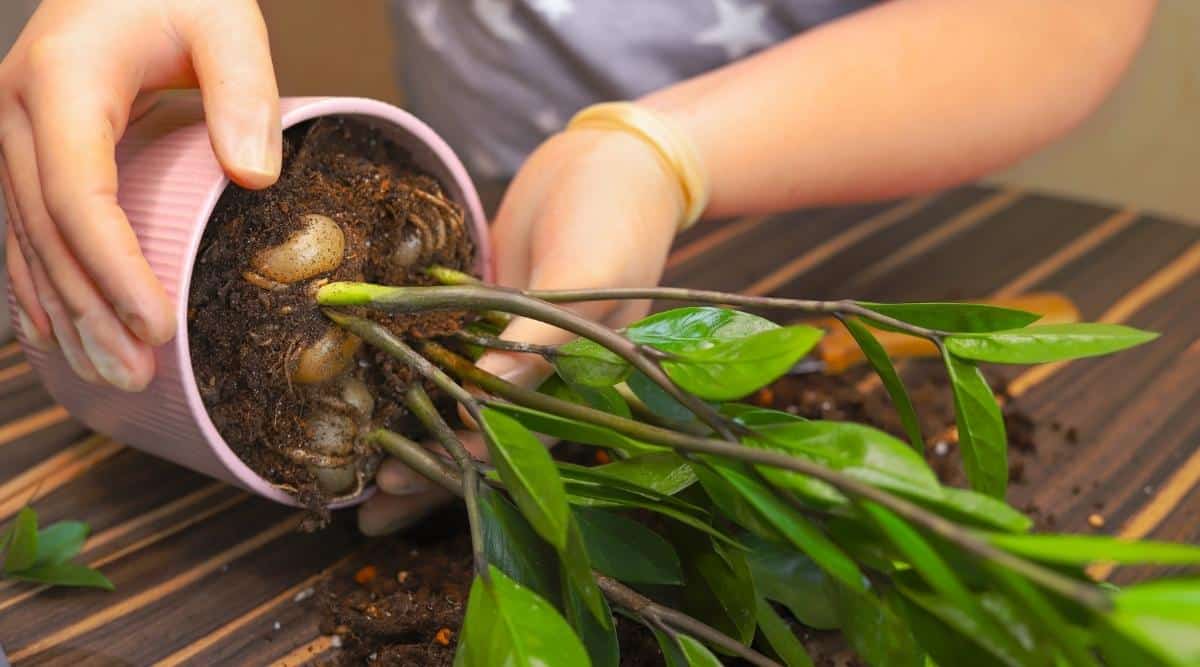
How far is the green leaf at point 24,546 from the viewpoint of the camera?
506 mm

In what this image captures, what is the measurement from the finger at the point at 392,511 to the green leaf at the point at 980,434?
27 cm

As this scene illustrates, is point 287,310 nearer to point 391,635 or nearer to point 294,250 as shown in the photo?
point 294,250

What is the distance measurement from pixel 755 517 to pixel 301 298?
23 centimetres

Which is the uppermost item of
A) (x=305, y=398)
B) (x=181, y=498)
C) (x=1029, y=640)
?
(x=1029, y=640)

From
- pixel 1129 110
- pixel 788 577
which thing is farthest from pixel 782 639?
pixel 1129 110

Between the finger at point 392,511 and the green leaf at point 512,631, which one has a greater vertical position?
the green leaf at point 512,631

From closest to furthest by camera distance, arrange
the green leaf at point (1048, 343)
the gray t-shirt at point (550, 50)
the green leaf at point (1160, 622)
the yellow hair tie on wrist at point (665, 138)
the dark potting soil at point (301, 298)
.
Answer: the green leaf at point (1160, 622), the green leaf at point (1048, 343), the dark potting soil at point (301, 298), the yellow hair tie on wrist at point (665, 138), the gray t-shirt at point (550, 50)

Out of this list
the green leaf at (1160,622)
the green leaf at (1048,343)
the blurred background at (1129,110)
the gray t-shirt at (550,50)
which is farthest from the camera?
the blurred background at (1129,110)

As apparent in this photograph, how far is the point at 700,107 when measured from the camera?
72 centimetres

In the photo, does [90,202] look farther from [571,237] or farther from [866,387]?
[866,387]

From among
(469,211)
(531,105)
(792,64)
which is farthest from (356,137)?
(531,105)

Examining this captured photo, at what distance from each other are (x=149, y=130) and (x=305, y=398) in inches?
5.9

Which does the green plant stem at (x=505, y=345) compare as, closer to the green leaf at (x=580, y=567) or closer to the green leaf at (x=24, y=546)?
the green leaf at (x=580, y=567)

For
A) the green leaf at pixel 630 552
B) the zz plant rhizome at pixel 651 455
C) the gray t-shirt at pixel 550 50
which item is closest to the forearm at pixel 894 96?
the gray t-shirt at pixel 550 50
